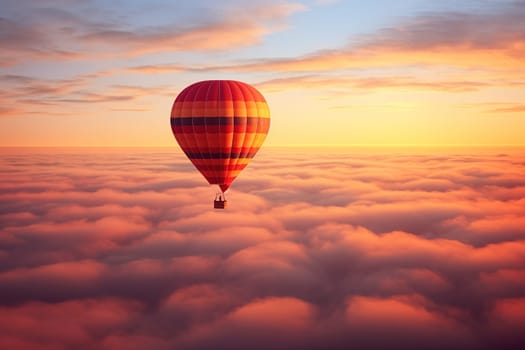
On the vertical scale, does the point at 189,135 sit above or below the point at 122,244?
above

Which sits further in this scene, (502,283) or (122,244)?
(122,244)

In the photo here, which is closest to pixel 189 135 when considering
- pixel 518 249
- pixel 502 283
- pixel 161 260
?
pixel 502 283

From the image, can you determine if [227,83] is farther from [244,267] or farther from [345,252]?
[345,252]

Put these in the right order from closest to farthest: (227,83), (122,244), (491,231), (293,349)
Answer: (227,83) < (293,349) < (122,244) < (491,231)

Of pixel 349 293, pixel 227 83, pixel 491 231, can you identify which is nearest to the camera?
pixel 227 83

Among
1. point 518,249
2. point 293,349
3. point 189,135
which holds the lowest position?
point 293,349
